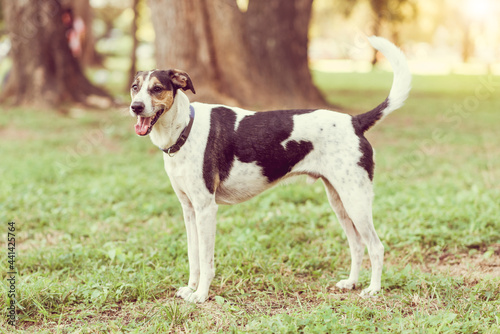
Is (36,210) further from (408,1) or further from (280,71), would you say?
(408,1)

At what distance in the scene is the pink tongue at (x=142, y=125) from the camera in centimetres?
344

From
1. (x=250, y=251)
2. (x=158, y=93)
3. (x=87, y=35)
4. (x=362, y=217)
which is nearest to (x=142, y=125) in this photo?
(x=158, y=93)

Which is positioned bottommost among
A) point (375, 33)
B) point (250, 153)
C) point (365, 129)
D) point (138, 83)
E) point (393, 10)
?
point (250, 153)

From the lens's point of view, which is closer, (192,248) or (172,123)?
(172,123)

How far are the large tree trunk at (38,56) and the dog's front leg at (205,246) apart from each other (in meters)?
9.39

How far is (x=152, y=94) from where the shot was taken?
3508 millimetres

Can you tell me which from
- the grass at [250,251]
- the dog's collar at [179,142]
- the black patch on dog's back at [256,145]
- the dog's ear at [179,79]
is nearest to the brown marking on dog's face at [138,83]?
the dog's ear at [179,79]

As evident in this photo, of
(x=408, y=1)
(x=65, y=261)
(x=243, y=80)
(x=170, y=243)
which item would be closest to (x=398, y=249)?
(x=170, y=243)

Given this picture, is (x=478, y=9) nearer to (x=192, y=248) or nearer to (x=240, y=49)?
(x=240, y=49)

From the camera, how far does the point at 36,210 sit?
227 inches

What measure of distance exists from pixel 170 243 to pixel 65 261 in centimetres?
91

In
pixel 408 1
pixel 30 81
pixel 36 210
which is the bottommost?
pixel 36 210

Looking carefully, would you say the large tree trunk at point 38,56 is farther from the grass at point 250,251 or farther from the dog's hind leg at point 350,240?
the dog's hind leg at point 350,240

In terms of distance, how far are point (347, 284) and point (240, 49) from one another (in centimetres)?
672
